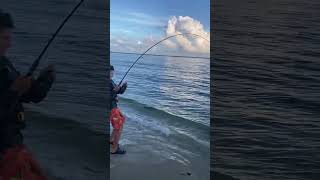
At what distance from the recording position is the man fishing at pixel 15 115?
3129 millimetres

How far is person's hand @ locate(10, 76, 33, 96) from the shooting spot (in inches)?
127

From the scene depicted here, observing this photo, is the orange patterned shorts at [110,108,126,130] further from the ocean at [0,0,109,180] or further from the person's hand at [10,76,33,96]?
the person's hand at [10,76,33,96]

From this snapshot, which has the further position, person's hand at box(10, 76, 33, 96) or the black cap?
the black cap

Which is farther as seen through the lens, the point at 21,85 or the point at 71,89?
the point at 71,89

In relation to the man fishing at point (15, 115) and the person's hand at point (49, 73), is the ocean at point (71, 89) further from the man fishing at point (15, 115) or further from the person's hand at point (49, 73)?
the man fishing at point (15, 115)

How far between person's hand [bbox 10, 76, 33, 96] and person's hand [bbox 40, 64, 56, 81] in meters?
0.13

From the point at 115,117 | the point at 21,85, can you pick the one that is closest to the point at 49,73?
the point at 21,85

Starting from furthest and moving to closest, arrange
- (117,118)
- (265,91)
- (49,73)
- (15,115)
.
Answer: (265,91) → (117,118) → (49,73) → (15,115)

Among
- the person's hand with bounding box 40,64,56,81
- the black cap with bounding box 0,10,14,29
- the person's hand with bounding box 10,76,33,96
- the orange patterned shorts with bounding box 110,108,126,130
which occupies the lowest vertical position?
the orange patterned shorts with bounding box 110,108,126,130

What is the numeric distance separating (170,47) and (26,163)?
1144mm

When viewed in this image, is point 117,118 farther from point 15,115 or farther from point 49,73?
point 15,115

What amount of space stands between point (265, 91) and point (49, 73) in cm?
137

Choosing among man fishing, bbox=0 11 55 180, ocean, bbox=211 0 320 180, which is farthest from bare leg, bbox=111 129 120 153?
ocean, bbox=211 0 320 180

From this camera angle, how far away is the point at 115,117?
3.61m
